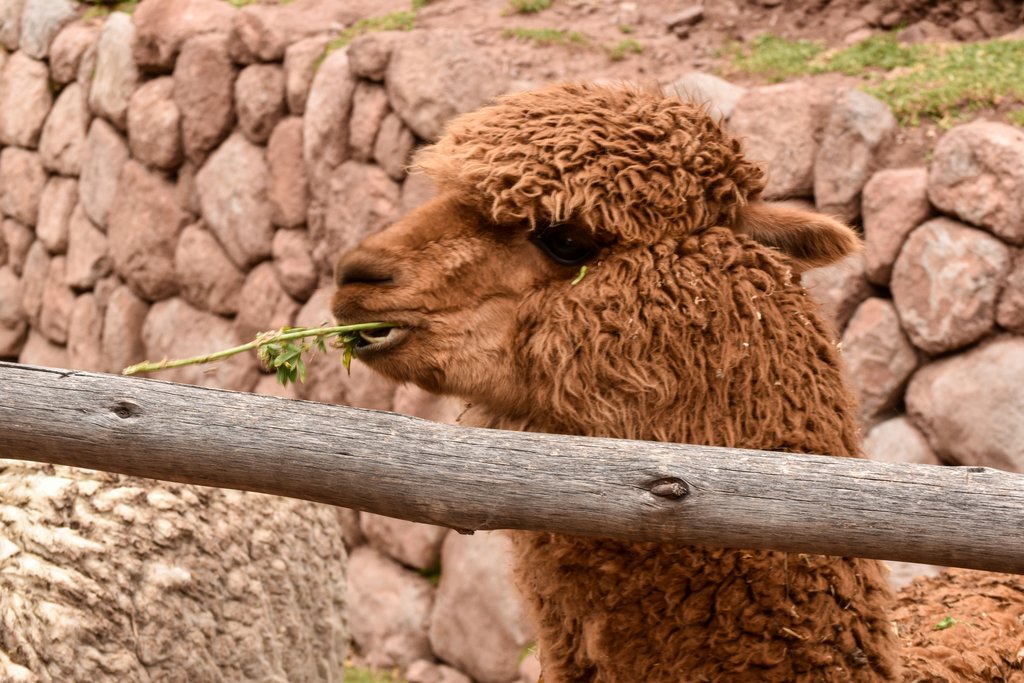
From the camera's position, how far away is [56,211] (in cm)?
880

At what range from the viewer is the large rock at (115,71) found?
307 inches

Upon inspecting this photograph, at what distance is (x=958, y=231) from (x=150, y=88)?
17.6ft

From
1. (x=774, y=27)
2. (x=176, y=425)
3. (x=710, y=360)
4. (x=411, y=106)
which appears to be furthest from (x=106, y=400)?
(x=774, y=27)

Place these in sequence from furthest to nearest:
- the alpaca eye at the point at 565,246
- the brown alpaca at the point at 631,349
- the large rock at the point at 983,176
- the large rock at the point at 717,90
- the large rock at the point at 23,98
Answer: the large rock at the point at 23,98, the large rock at the point at 717,90, the large rock at the point at 983,176, the alpaca eye at the point at 565,246, the brown alpaca at the point at 631,349

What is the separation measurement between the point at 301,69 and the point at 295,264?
3.77 feet

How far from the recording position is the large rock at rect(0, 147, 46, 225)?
9.15 meters

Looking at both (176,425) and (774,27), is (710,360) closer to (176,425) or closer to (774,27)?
(176,425)

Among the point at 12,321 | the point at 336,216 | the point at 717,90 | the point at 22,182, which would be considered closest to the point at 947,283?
the point at 717,90

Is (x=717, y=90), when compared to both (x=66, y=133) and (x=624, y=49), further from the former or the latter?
(x=66, y=133)

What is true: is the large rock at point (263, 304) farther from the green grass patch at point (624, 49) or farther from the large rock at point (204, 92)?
the green grass patch at point (624, 49)

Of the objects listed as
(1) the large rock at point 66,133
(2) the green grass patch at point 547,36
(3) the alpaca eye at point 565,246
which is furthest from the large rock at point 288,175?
(3) the alpaca eye at point 565,246

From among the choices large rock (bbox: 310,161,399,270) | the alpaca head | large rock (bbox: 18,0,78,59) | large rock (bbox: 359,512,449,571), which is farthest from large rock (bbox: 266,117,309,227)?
the alpaca head

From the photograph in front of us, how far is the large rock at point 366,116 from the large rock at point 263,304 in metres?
1.05

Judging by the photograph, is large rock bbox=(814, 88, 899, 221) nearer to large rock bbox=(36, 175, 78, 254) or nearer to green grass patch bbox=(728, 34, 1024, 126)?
green grass patch bbox=(728, 34, 1024, 126)
